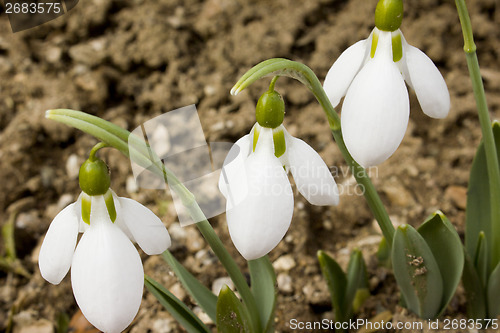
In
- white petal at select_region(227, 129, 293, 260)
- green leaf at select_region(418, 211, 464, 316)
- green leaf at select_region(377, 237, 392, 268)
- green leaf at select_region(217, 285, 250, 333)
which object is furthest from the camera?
green leaf at select_region(377, 237, 392, 268)

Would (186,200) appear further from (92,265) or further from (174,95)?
(174,95)

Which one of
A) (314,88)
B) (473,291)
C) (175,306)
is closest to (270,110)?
(314,88)

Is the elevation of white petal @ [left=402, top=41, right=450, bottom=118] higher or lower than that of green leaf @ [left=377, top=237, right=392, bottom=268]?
higher

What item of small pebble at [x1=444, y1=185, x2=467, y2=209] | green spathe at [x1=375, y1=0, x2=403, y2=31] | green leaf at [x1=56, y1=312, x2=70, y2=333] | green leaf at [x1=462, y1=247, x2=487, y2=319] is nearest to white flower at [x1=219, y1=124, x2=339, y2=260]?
green spathe at [x1=375, y1=0, x2=403, y2=31]

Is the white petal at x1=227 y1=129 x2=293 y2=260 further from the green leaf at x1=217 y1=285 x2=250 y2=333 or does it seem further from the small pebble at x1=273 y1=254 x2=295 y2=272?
the small pebble at x1=273 y1=254 x2=295 y2=272

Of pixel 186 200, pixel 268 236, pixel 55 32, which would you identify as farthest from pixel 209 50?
pixel 268 236

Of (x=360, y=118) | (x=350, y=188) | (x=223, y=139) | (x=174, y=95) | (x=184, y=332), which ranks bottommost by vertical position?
(x=184, y=332)
